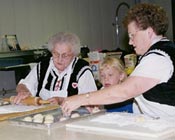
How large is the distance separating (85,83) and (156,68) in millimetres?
1153

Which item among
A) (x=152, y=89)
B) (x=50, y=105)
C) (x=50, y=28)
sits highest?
(x=50, y=28)

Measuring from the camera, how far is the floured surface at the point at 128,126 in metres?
1.44

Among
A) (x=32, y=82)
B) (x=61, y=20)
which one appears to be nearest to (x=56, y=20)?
(x=61, y=20)

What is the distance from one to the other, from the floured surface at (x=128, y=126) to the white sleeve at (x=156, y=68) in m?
0.21

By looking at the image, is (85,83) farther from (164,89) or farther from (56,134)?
(56,134)

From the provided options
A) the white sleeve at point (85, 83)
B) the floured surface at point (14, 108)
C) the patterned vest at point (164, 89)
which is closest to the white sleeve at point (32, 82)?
the white sleeve at point (85, 83)

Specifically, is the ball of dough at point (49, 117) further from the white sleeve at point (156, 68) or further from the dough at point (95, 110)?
the white sleeve at point (156, 68)

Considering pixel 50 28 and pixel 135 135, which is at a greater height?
pixel 50 28

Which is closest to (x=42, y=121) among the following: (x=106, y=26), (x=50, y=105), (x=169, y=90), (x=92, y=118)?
(x=92, y=118)

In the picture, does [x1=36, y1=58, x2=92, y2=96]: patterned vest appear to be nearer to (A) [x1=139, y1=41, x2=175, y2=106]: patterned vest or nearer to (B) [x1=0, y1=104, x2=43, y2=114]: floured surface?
(B) [x1=0, y1=104, x2=43, y2=114]: floured surface

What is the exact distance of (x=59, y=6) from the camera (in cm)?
499

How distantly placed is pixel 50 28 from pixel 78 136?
3489mm

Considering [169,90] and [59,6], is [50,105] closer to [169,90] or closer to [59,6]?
[169,90]

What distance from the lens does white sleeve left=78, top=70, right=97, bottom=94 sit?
111 inches
